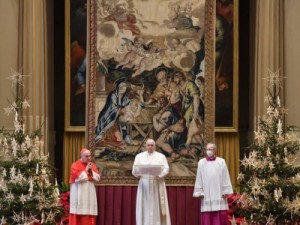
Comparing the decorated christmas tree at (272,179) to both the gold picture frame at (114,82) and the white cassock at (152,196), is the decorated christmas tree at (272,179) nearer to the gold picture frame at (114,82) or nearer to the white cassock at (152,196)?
the white cassock at (152,196)

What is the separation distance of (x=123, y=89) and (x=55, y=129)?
259cm

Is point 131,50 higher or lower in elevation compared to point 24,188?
higher

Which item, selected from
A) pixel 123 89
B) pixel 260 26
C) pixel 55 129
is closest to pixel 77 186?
pixel 123 89

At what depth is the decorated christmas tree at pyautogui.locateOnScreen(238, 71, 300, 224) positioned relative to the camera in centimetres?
1133

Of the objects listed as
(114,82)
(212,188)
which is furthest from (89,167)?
(114,82)

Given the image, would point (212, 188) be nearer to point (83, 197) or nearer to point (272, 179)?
point (272, 179)

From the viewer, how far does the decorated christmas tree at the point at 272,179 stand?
11.3m

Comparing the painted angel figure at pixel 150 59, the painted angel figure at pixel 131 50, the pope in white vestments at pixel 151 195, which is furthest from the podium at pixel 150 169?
the painted angel figure at pixel 131 50

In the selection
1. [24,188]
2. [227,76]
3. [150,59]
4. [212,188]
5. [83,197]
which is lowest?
[83,197]

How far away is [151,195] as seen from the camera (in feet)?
42.4

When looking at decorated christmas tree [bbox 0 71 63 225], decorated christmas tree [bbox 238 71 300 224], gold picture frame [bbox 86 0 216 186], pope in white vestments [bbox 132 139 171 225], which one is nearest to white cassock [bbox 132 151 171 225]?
pope in white vestments [bbox 132 139 171 225]

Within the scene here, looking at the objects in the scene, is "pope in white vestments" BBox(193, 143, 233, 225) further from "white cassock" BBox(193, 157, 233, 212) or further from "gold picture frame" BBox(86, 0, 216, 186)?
"gold picture frame" BBox(86, 0, 216, 186)

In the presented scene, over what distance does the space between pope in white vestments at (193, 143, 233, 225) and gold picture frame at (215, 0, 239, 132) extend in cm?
280

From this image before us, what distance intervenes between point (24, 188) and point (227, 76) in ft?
21.9
